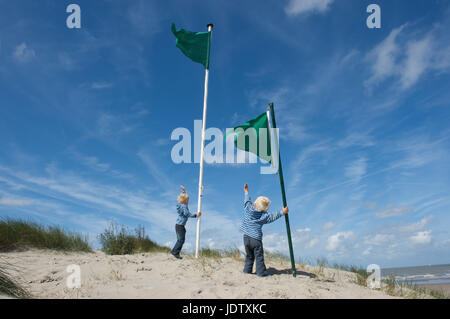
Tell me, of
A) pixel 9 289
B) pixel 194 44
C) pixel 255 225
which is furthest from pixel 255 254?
pixel 194 44

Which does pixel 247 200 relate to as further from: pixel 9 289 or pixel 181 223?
pixel 9 289

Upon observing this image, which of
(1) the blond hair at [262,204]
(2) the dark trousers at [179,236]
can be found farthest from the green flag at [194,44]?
(2) the dark trousers at [179,236]

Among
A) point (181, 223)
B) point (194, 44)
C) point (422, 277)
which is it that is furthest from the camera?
point (422, 277)

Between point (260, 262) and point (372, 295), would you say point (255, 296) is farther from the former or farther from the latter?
point (372, 295)

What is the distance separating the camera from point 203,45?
407 inches

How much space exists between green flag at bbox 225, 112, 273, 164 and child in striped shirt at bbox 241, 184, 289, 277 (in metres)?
1.21

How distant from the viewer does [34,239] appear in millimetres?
11086

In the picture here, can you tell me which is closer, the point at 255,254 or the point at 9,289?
the point at 9,289

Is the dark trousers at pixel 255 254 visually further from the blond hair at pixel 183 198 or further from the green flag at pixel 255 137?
the blond hair at pixel 183 198

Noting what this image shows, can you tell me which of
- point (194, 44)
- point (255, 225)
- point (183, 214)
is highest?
point (194, 44)

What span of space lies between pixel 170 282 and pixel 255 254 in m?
2.18

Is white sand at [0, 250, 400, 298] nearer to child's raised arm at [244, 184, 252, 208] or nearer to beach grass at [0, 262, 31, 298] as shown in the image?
beach grass at [0, 262, 31, 298]
